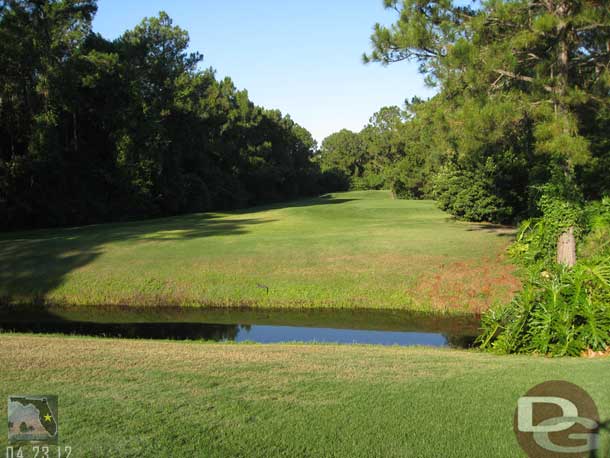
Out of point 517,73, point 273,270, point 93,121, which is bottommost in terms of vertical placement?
point 273,270

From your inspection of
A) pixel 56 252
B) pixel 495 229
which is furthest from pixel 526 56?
pixel 56 252

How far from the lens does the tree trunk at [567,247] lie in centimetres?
1540

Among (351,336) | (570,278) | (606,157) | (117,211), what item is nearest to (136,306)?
(351,336)

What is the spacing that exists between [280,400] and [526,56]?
42.8ft

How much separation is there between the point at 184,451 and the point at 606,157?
19353 mm

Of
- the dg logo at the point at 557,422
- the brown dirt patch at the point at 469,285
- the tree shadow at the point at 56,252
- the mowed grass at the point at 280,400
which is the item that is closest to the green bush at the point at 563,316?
the mowed grass at the point at 280,400

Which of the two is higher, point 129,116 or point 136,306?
point 129,116

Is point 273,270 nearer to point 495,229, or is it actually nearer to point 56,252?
point 56,252

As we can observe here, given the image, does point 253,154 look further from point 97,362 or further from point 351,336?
point 97,362

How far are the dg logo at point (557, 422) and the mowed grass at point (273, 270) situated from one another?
12.3 metres

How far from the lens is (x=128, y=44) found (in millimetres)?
50125

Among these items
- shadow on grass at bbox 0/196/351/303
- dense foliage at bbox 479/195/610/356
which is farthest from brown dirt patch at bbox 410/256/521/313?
shadow on grass at bbox 0/196/351/303

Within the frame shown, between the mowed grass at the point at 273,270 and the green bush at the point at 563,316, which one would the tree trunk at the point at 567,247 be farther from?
the mowed grass at the point at 273,270

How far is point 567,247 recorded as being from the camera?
1552 centimetres
